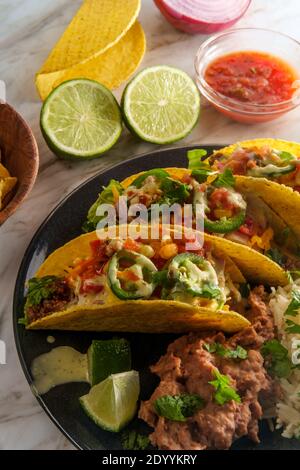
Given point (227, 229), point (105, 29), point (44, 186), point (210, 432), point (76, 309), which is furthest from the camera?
point (105, 29)

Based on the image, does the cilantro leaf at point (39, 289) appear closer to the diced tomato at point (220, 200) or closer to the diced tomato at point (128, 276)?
the diced tomato at point (128, 276)

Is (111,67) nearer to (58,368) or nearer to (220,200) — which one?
(220,200)

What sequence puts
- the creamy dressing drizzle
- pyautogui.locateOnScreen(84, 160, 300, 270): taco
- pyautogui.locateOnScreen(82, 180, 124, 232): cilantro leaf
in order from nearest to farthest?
the creamy dressing drizzle < pyautogui.locateOnScreen(84, 160, 300, 270): taco < pyautogui.locateOnScreen(82, 180, 124, 232): cilantro leaf

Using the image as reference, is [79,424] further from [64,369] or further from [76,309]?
[76,309]

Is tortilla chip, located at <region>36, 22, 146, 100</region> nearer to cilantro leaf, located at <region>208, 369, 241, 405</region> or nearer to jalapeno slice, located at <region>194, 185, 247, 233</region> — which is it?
jalapeno slice, located at <region>194, 185, 247, 233</region>

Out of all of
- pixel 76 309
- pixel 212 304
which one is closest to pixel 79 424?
pixel 76 309

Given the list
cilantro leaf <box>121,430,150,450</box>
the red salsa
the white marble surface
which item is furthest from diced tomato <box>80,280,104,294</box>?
the red salsa
